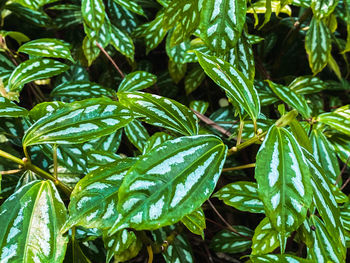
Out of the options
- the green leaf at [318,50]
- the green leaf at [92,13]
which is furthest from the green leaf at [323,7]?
the green leaf at [92,13]

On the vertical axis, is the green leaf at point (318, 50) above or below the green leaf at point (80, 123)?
below

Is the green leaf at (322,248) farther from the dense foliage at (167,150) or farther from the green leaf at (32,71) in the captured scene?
the green leaf at (32,71)

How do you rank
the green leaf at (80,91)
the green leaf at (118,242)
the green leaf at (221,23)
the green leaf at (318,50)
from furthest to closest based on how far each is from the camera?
the green leaf at (318,50) < the green leaf at (80,91) < the green leaf at (118,242) < the green leaf at (221,23)

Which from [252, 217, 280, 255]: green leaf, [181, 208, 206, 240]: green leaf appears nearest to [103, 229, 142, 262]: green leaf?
[181, 208, 206, 240]: green leaf

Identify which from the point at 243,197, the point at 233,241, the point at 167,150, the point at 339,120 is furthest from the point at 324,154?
the point at 167,150

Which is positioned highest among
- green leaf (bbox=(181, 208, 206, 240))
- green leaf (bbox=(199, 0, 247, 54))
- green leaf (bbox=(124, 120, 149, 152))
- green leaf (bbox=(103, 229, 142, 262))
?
green leaf (bbox=(199, 0, 247, 54))

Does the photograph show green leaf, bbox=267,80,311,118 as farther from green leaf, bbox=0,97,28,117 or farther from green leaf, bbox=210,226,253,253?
green leaf, bbox=0,97,28,117
